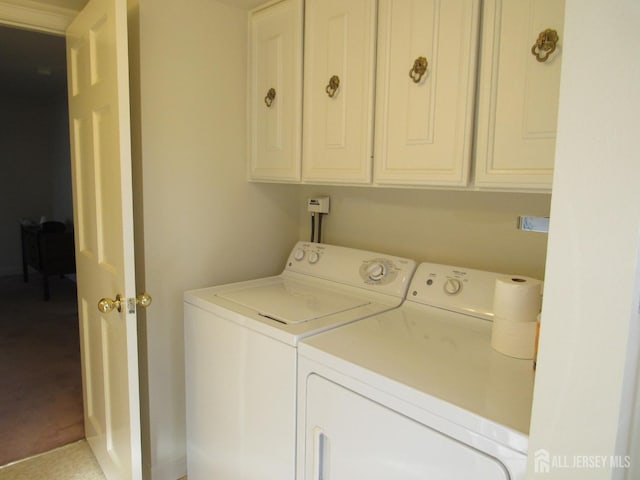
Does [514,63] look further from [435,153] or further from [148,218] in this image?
[148,218]

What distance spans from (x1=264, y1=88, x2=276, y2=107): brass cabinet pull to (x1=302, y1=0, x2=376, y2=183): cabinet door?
201 millimetres

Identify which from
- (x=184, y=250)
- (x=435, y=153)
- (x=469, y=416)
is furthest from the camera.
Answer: (x=184, y=250)

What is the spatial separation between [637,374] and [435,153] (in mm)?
872

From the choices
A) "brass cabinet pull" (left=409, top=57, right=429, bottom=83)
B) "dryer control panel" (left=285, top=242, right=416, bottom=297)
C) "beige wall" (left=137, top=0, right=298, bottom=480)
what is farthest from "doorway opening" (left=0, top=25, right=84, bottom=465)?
"brass cabinet pull" (left=409, top=57, right=429, bottom=83)

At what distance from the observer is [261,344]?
1.41 meters

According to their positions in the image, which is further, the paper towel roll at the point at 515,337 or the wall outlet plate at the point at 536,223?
the paper towel roll at the point at 515,337

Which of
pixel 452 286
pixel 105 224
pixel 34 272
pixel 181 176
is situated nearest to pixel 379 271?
pixel 452 286

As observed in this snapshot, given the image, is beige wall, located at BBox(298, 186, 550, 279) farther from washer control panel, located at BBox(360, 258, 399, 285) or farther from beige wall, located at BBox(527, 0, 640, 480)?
beige wall, located at BBox(527, 0, 640, 480)

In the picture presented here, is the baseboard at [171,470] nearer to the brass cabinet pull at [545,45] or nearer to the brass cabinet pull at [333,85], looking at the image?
the brass cabinet pull at [333,85]

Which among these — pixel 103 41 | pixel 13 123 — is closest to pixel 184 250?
pixel 103 41

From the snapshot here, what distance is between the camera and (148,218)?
176 centimetres

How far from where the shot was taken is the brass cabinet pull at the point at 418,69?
133 cm

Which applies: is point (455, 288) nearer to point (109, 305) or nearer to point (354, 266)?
point (354, 266)

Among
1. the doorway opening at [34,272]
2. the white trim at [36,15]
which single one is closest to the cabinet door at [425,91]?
the white trim at [36,15]
